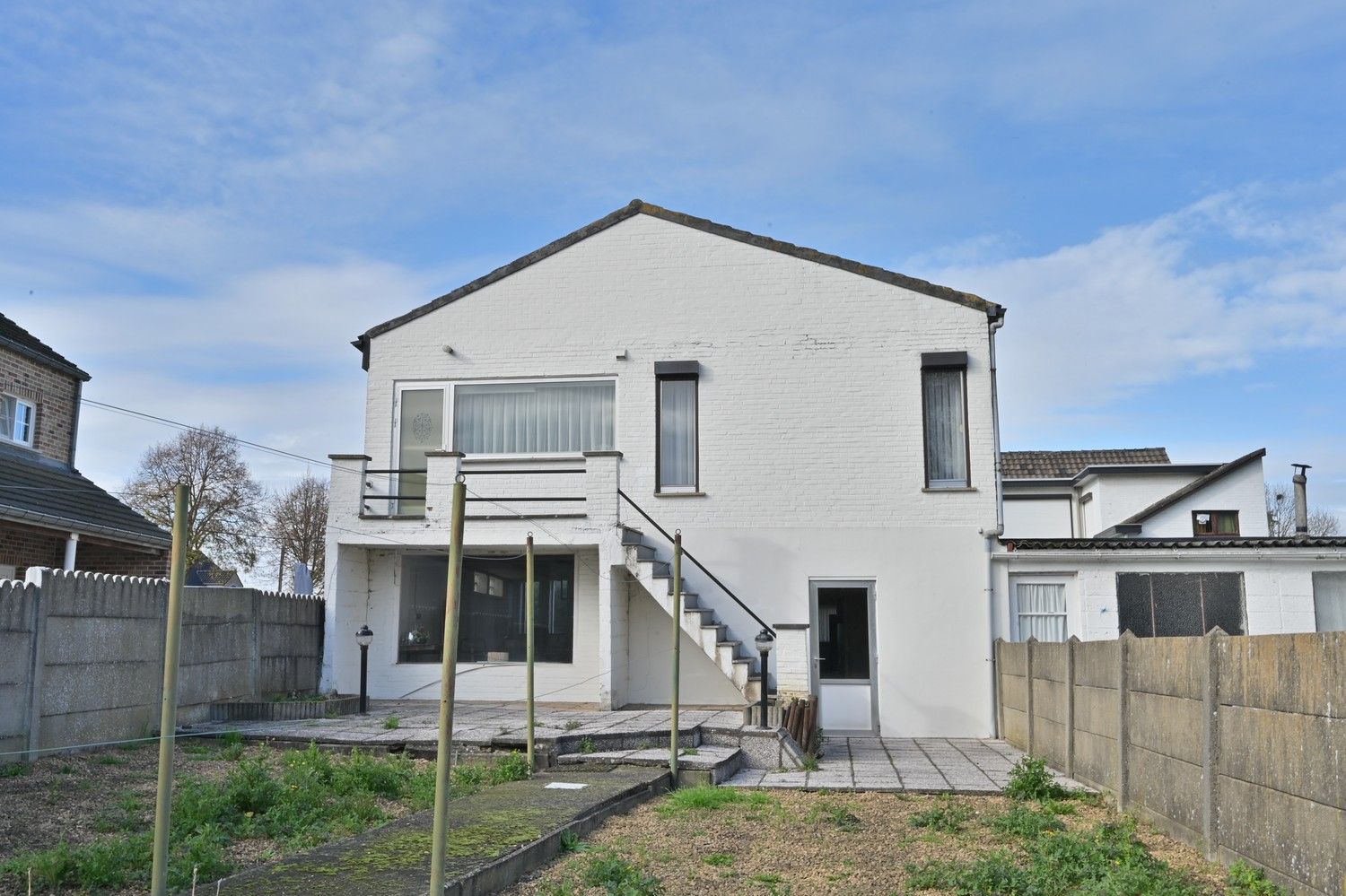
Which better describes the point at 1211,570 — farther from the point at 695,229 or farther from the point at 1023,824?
the point at 1023,824

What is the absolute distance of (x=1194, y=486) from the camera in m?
29.3

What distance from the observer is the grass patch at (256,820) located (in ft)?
19.0

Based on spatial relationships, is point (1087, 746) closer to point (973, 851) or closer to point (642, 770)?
point (973, 851)

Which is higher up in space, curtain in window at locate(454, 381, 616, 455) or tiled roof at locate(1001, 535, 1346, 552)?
curtain in window at locate(454, 381, 616, 455)

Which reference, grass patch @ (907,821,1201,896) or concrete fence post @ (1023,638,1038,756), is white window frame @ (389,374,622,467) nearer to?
concrete fence post @ (1023,638,1038,756)

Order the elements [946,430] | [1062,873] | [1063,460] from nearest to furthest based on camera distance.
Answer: [1062,873]
[946,430]
[1063,460]

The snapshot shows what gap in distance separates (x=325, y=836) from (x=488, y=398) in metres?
10.5

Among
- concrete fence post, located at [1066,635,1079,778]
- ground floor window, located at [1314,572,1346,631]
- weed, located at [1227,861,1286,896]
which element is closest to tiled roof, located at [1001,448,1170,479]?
ground floor window, located at [1314,572,1346,631]

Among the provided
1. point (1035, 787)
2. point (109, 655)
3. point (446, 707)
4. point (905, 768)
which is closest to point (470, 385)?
point (109, 655)

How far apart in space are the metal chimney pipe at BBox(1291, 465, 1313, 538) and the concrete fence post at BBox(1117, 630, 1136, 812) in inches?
708

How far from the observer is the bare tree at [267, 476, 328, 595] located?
4166 centimetres

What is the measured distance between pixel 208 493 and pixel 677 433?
25.4m

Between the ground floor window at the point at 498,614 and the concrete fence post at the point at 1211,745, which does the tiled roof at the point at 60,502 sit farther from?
the concrete fence post at the point at 1211,745

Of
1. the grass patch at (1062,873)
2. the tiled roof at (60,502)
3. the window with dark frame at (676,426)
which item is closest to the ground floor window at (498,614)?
the window with dark frame at (676,426)
